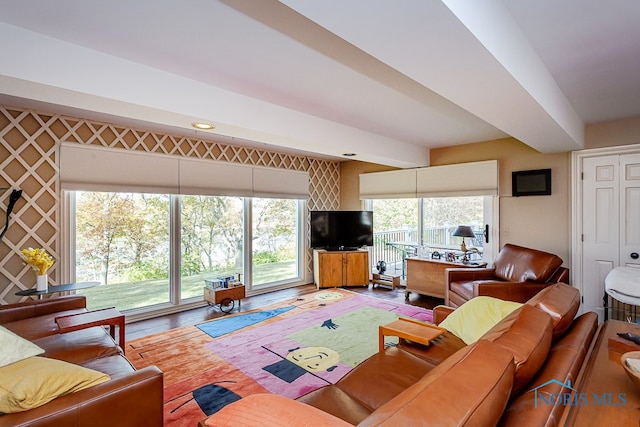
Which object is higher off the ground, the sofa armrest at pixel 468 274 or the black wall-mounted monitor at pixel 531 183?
the black wall-mounted monitor at pixel 531 183

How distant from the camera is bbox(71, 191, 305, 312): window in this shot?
3.59 m

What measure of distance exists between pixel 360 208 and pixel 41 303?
4.63 meters

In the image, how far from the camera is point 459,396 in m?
0.77

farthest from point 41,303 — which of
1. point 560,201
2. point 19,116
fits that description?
point 560,201

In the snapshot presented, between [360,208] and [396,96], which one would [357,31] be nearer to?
[396,96]

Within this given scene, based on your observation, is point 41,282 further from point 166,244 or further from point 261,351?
point 261,351

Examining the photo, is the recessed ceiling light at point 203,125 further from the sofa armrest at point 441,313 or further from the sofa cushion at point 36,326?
the sofa armrest at point 441,313

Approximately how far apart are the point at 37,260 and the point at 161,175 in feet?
5.01

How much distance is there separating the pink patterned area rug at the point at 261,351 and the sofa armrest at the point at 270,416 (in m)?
1.45

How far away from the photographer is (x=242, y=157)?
4.72 meters

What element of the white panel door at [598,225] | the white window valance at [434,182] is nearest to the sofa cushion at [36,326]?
the white window valance at [434,182]

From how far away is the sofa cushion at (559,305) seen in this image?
4.64ft

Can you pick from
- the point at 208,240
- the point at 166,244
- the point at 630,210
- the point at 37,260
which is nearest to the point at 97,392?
the point at 37,260

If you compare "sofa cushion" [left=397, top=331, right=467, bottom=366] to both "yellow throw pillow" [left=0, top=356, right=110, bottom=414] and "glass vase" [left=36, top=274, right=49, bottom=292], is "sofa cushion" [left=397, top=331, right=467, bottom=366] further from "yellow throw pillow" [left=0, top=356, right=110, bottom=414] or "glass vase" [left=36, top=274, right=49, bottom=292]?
"glass vase" [left=36, top=274, right=49, bottom=292]
